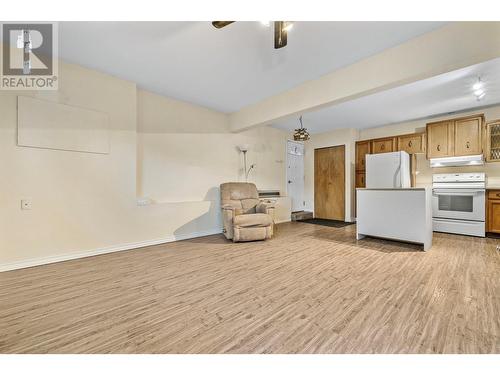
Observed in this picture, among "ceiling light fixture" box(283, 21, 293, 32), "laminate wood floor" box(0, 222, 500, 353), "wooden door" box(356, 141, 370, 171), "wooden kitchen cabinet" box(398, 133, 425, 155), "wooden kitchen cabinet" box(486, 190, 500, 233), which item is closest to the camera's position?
"laminate wood floor" box(0, 222, 500, 353)

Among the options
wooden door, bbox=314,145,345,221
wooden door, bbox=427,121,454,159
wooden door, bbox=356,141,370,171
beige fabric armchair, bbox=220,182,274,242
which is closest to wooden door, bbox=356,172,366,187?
wooden door, bbox=356,141,370,171

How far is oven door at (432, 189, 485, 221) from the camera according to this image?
3748 millimetres

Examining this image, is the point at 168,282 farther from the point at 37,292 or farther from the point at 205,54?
the point at 205,54

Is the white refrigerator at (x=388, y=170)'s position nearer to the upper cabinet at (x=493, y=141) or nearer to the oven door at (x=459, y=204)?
the oven door at (x=459, y=204)

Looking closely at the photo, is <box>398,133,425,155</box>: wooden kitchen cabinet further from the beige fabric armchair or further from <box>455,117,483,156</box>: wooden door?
the beige fabric armchair

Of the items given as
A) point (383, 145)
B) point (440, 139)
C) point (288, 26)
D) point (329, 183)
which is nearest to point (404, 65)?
point (288, 26)

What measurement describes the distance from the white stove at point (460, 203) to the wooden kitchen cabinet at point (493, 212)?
0.11 meters

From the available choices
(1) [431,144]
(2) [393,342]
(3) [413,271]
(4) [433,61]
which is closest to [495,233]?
(1) [431,144]

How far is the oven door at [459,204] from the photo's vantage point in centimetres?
375

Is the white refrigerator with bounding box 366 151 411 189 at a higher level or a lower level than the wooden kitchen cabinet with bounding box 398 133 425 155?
lower

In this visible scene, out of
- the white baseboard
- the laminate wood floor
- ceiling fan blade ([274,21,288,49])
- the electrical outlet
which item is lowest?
the laminate wood floor

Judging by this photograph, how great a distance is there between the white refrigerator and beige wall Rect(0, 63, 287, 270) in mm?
3342

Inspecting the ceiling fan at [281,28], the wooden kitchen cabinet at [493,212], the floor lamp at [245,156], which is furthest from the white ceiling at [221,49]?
the wooden kitchen cabinet at [493,212]
